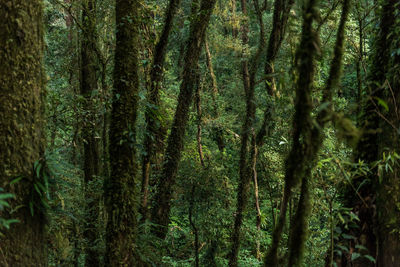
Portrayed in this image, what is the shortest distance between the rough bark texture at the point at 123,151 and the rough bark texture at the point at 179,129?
3274 mm

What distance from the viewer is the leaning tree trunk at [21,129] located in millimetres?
2984

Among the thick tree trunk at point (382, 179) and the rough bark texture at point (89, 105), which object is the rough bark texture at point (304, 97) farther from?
the rough bark texture at point (89, 105)

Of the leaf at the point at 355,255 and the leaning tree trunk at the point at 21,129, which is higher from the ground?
the leaning tree trunk at the point at 21,129

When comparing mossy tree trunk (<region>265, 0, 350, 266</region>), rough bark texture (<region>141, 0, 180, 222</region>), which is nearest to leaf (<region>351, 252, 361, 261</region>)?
mossy tree trunk (<region>265, 0, 350, 266</region>)

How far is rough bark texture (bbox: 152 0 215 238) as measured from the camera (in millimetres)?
6961

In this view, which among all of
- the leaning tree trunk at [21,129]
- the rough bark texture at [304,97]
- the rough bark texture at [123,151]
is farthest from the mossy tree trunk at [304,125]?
the leaning tree trunk at [21,129]

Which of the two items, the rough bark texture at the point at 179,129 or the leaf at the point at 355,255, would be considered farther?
the rough bark texture at the point at 179,129

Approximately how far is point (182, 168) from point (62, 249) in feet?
9.90

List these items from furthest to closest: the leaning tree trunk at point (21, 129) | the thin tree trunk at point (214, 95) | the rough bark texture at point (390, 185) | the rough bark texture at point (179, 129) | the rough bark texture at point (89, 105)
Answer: the thin tree trunk at point (214, 95)
the rough bark texture at point (179, 129)
the rough bark texture at point (89, 105)
the rough bark texture at point (390, 185)
the leaning tree trunk at point (21, 129)

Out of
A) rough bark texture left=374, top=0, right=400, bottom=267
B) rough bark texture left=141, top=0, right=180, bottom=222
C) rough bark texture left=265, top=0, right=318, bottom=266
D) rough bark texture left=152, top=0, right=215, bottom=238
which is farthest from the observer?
rough bark texture left=152, top=0, right=215, bottom=238

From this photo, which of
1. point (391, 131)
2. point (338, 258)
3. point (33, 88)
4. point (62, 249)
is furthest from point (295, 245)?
point (62, 249)

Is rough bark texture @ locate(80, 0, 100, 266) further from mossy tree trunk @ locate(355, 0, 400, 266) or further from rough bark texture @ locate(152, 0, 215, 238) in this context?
mossy tree trunk @ locate(355, 0, 400, 266)

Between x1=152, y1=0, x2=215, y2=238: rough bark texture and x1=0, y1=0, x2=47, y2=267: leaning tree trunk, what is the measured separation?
3.78 meters

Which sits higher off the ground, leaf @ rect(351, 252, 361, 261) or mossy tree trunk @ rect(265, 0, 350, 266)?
mossy tree trunk @ rect(265, 0, 350, 266)
